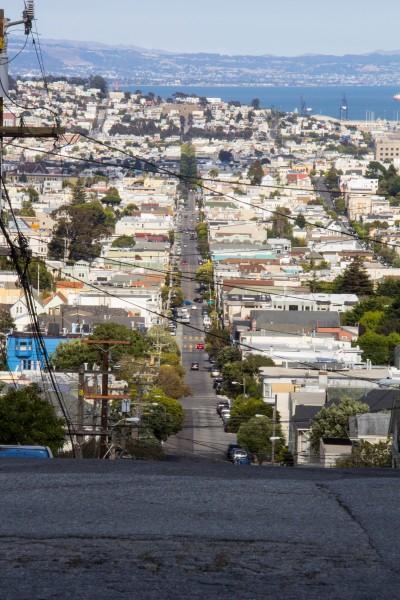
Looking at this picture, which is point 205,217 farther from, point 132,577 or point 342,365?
point 132,577

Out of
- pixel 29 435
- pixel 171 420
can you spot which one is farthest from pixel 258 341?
pixel 29 435

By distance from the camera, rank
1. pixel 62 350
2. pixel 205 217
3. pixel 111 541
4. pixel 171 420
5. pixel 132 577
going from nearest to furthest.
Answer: pixel 132 577 → pixel 111 541 → pixel 171 420 → pixel 62 350 → pixel 205 217

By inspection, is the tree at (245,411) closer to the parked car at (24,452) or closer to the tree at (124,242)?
the parked car at (24,452)

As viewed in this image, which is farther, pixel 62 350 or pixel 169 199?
pixel 169 199

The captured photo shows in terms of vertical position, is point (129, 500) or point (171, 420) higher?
point (129, 500)

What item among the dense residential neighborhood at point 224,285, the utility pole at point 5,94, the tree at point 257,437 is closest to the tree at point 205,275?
the dense residential neighborhood at point 224,285

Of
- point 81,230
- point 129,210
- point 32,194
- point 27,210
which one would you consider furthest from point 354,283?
point 32,194

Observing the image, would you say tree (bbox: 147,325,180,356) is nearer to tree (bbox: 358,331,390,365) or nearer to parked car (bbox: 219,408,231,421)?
tree (bbox: 358,331,390,365)
